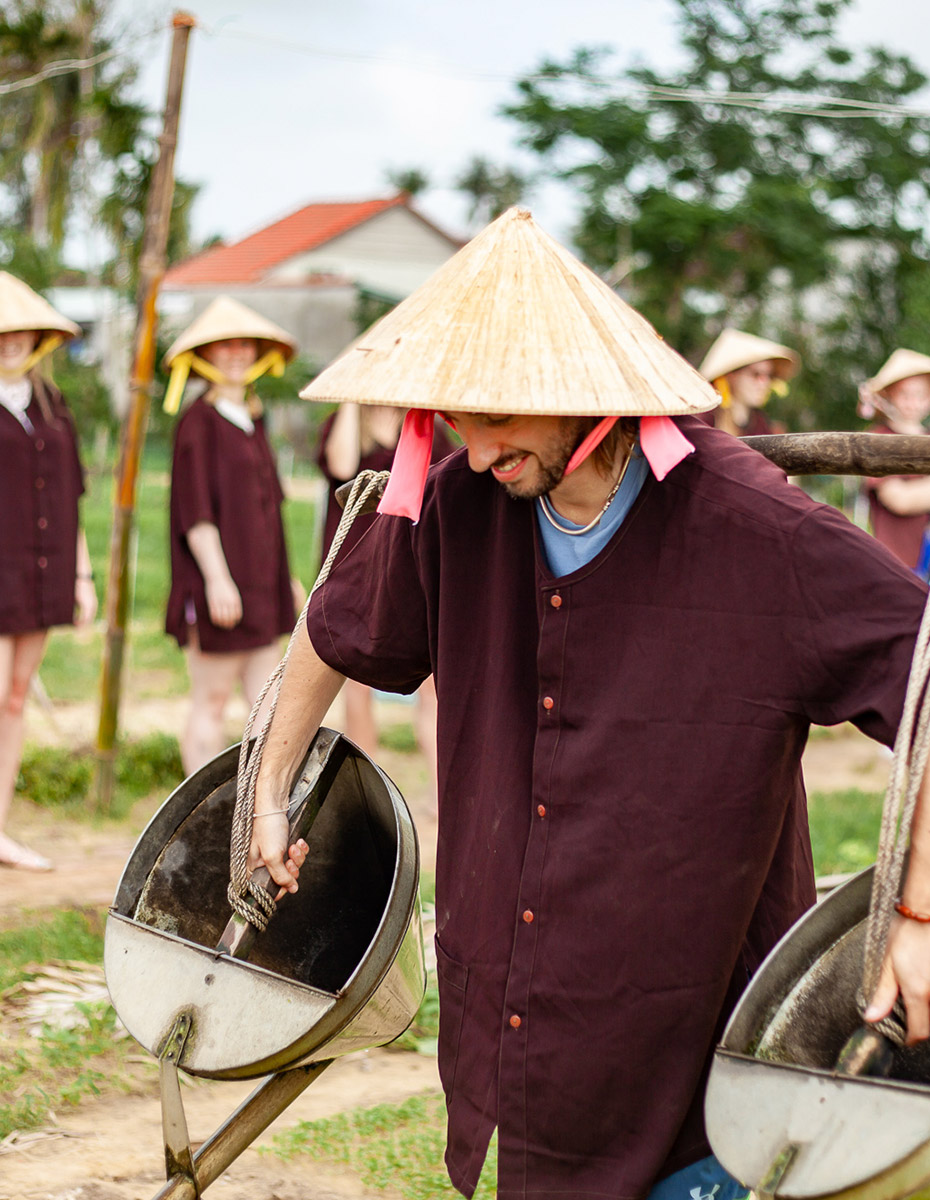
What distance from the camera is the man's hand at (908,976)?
1501 mm

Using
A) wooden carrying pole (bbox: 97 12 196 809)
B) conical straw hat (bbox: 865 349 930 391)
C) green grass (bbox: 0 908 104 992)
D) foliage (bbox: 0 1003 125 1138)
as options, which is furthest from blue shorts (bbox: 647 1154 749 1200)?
conical straw hat (bbox: 865 349 930 391)

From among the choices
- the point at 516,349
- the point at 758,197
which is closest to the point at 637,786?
the point at 516,349

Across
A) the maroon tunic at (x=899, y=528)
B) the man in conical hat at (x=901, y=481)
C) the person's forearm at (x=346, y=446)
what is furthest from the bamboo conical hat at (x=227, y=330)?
the maroon tunic at (x=899, y=528)

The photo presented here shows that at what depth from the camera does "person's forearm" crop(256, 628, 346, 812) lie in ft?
6.96

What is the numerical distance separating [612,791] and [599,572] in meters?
0.30

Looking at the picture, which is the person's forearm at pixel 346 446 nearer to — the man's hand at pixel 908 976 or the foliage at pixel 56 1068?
the foliage at pixel 56 1068

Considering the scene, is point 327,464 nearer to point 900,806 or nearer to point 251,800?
point 251,800

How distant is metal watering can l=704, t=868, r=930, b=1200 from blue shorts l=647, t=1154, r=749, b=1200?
0.29m

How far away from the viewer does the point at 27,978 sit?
3.65 meters

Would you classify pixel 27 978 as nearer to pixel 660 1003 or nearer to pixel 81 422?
pixel 660 1003

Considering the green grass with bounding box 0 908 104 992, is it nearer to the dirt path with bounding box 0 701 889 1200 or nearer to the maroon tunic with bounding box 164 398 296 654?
the dirt path with bounding box 0 701 889 1200

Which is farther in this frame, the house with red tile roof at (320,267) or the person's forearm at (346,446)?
the house with red tile roof at (320,267)

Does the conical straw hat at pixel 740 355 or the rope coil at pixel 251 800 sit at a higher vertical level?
the conical straw hat at pixel 740 355

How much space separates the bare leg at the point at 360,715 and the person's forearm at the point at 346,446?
2.91ft
